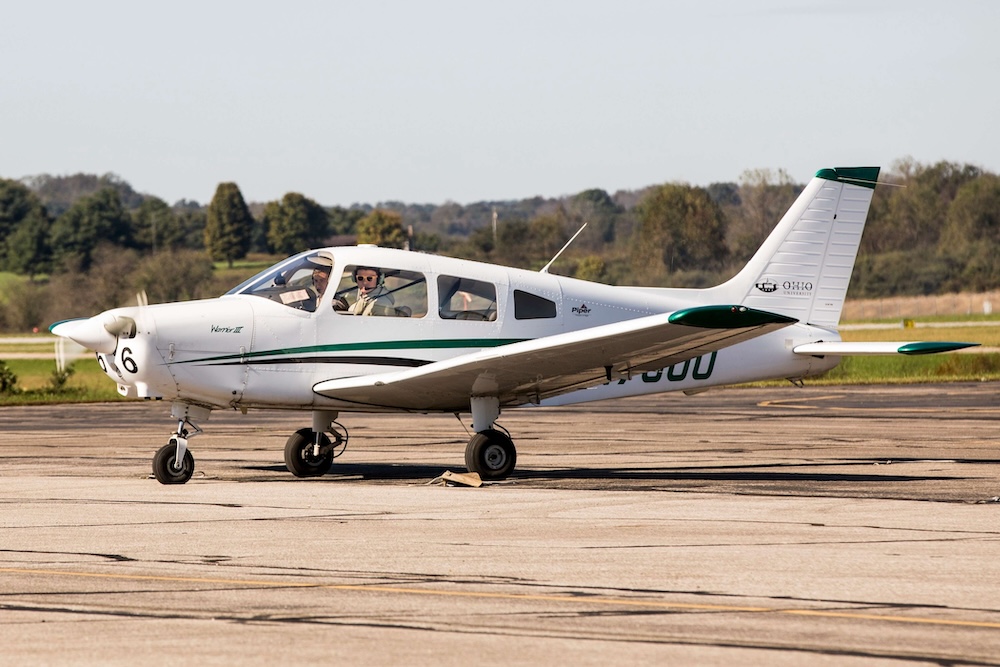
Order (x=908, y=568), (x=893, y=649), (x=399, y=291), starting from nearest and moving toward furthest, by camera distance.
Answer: (x=893, y=649), (x=908, y=568), (x=399, y=291)

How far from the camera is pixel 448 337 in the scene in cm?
1397

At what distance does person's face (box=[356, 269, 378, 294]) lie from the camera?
1375 cm

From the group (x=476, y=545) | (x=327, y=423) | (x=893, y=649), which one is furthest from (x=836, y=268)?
(x=893, y=649)

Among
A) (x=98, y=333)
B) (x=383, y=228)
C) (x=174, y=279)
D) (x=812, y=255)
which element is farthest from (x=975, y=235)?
(x=98, y=333)

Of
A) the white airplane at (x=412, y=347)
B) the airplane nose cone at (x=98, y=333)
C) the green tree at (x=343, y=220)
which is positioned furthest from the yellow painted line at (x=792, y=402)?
the green tree at (x=343, y=220)

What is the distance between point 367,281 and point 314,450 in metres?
1.99

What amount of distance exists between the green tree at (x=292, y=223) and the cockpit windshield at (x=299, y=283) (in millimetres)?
108259

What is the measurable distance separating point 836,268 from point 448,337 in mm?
4824

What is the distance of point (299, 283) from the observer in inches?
541

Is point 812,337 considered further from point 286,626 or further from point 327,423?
point 286,626

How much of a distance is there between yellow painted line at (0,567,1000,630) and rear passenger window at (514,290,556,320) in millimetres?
6722

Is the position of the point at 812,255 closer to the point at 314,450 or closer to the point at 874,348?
the point at 874,348

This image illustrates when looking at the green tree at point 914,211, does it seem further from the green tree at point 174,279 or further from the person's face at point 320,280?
the person's face at point 320,280

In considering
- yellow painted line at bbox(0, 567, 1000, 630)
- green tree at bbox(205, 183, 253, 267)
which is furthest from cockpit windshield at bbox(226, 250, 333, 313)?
green tree at bbox(205, 183, 253, 267)
